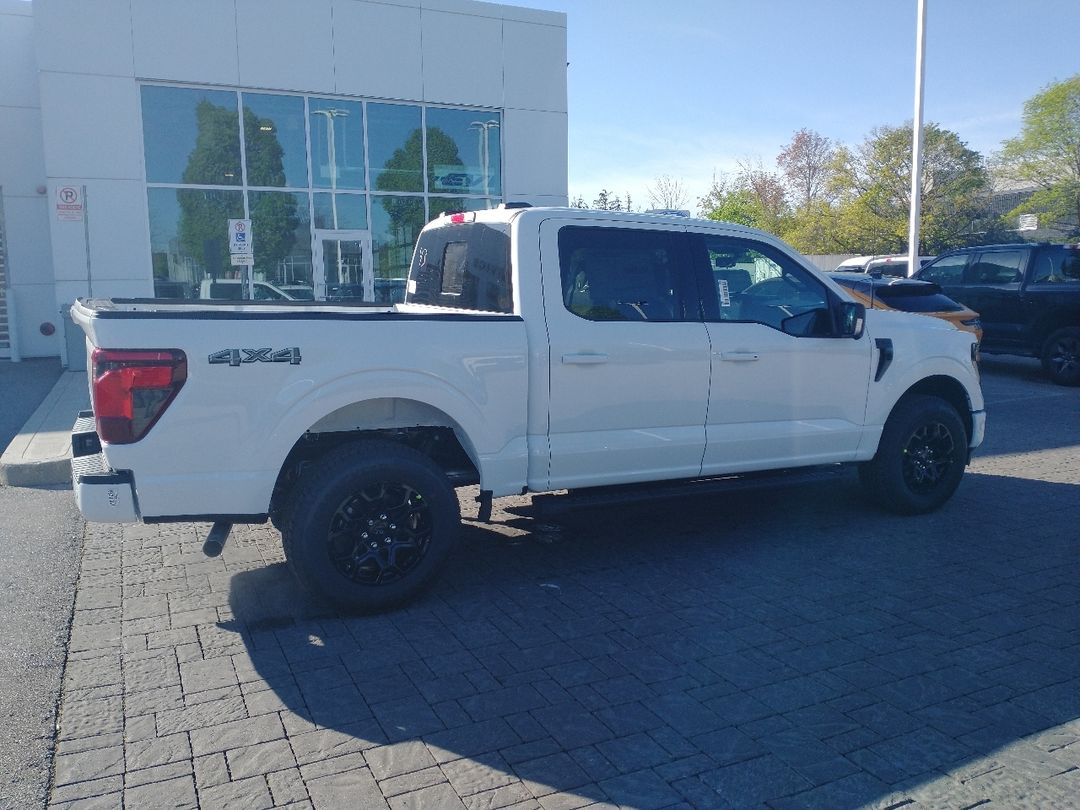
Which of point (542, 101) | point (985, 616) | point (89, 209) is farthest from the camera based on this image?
point (542, 101)

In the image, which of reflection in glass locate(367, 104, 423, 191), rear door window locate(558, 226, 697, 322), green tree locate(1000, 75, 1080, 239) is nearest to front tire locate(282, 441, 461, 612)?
rear door window locate(558, 226, 697, 322)

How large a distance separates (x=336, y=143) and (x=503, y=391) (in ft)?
44.9

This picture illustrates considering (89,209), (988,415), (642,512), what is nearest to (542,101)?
(89,209)

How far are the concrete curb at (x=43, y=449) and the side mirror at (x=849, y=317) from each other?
248 inches

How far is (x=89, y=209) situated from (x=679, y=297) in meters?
13.1

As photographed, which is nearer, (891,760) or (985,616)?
(891,760)

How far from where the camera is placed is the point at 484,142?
61.1 feet

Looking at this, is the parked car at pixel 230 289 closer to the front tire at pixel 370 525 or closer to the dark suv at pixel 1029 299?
the dark suv at pixel 1029 299

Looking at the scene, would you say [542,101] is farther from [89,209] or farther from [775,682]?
[775,682]

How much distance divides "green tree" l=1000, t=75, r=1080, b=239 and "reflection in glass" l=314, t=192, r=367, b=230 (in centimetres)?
3622

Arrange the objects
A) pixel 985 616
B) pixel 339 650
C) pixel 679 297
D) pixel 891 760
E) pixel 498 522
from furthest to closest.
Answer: pixel 498 522
pixel 679 297
pixel 985 616
pixel 339 650
pixel 891 760

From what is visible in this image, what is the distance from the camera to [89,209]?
15531mm

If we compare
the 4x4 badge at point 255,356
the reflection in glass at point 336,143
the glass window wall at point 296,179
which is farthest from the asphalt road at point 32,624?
the reflection in glass at point 336,143

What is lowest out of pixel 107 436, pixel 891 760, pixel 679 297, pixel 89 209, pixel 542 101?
pixel 891 760
